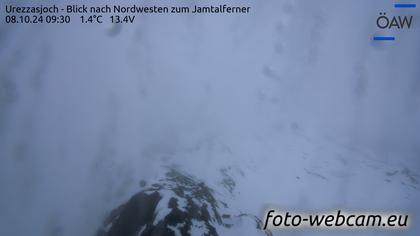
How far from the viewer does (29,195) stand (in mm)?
17750

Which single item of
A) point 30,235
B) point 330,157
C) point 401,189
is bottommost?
point 401,189

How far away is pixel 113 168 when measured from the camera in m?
25.3

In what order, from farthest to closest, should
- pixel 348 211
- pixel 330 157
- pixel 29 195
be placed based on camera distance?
1. pixel 330 157
2. pixel 29 195
3. pixel 348 211

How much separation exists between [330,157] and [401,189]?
67.5 feet

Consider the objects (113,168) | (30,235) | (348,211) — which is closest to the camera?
(348,211)

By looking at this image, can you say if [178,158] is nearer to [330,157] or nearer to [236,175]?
[236,175]

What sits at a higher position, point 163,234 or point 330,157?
point 163,234

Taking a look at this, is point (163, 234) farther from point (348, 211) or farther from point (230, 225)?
point (348, 211)

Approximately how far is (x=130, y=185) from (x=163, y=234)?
27.2ft

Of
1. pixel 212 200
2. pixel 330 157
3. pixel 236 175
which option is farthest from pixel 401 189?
pixel 212 200

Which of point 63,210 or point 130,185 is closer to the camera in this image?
point 63,210

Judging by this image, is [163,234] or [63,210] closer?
[163,234]

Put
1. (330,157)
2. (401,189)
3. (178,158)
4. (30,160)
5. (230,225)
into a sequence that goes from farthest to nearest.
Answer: (330,157) < (401,189) < (178,158) < (30,160) < (230,225)

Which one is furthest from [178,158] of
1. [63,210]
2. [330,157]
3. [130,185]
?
[330,157]
